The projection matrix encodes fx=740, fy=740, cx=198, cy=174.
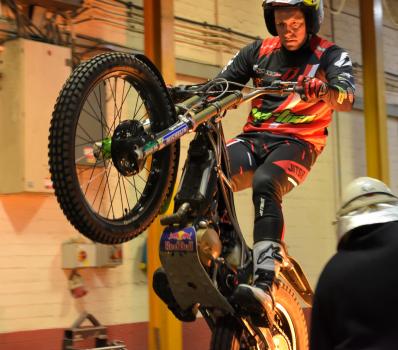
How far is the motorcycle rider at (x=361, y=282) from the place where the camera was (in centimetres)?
191

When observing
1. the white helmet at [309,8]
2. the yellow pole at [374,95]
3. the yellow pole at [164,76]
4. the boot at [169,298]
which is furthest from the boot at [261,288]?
the yellow pole at [374,95]

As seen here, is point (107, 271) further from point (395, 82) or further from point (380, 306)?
point (395, 82)

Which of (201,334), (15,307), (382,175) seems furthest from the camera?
(382,175)

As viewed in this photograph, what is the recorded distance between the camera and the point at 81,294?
5008 mm

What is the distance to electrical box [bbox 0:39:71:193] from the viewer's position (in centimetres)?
466

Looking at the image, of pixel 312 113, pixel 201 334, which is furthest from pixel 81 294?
pixel 312 113

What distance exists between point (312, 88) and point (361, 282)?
4.57ft

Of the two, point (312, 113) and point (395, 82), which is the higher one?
point (395, 82)

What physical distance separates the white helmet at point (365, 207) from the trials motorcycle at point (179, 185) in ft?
3.29

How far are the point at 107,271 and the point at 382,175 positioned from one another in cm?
278

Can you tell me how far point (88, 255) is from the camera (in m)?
5.02

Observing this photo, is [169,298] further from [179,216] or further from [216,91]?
[216,91]

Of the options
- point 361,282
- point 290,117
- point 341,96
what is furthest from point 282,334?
point 361,282

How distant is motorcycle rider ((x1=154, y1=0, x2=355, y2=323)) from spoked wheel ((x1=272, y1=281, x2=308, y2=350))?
291 millimetres
